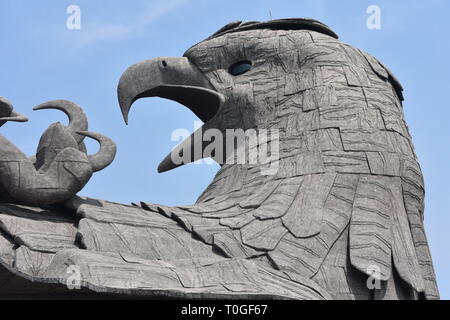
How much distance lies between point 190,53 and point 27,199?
281 centimetres

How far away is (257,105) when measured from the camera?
11.7m

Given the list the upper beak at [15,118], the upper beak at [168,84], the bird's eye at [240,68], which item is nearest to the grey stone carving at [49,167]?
the upper beak at [15,118]

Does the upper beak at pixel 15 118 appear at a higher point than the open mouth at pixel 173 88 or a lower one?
lower

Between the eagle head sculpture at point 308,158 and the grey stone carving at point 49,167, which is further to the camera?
the eagle head sculpture at point 308,158

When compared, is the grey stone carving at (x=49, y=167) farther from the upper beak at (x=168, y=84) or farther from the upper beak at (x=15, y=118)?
the upper beak at (x=168, y=84)

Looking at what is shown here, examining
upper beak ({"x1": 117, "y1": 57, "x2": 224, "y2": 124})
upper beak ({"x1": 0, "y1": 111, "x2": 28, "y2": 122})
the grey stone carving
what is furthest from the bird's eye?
upper beak ({"x1": 0, "y1": 111, "x2": 28, "y2": 122})

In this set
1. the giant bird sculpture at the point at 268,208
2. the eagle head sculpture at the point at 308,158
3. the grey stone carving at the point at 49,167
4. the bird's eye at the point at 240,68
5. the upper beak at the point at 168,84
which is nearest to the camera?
the giant bird sculpture at the point at 268,208

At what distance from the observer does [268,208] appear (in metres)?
10.7

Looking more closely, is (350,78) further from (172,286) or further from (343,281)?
(172,286)

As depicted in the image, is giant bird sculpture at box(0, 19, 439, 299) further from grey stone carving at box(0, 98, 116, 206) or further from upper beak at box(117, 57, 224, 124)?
grey stone carving at box(0, 98, 116, 206)

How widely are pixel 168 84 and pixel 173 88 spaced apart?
0.07 m

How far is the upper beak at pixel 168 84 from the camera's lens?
38.9 ft

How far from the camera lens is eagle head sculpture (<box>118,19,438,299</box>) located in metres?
10.4

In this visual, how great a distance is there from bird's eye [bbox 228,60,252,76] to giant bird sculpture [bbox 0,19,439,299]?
0.03 ft
